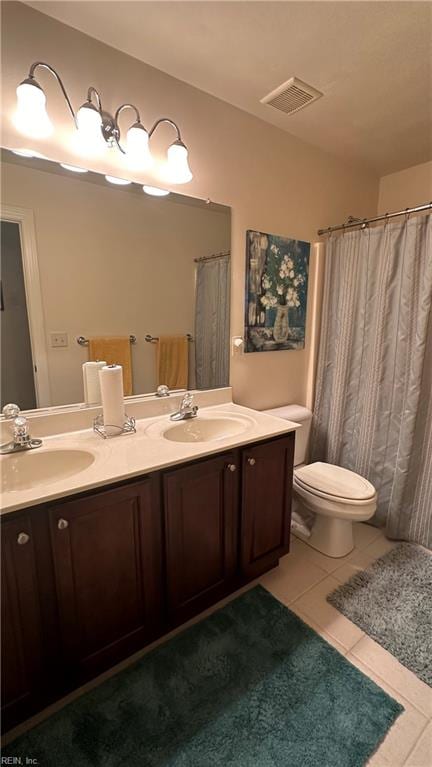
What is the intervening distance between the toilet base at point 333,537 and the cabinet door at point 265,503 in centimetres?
32

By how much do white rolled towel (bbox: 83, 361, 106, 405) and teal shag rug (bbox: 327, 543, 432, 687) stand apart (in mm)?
1463

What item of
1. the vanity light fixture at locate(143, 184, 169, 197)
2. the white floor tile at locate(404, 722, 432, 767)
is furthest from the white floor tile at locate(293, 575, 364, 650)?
the vanity light fixture at locate(143, 184, 169, 197)

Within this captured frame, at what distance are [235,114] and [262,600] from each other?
244cm

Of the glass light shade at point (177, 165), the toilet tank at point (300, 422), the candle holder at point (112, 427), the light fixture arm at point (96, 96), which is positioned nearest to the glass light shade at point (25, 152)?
the light fixture arm at point (96, 96)

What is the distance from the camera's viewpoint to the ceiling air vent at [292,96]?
1.53 meters

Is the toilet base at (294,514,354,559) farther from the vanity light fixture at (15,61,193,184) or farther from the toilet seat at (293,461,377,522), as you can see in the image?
the vanity light fixture at (15,61,193,184)

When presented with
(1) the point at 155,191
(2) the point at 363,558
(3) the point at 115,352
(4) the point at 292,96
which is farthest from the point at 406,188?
(2) the point at 363,558

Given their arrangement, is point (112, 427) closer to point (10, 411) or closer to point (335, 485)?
point (10, 411)

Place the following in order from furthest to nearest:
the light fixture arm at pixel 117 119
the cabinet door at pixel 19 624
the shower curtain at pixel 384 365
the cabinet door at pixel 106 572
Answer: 1. the shower curtain at pixel 384 365
2. the light fixture arm at pixel 117 119
3. the cabinet door at pixel 106 572
4. the cabinet door at pixel 19 624

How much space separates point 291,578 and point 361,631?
0.38 m

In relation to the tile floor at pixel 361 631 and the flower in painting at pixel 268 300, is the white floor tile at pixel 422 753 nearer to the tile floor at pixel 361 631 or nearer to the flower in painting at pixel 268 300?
the tile floor at pixel 361 631

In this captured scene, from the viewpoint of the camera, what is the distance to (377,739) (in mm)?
1063

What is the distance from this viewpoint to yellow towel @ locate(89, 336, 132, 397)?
148 cm

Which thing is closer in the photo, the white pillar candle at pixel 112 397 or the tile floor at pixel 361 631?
the tile floor at pixel 361 631
